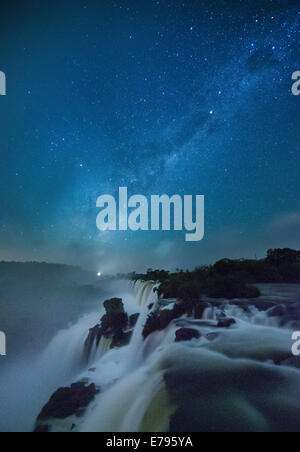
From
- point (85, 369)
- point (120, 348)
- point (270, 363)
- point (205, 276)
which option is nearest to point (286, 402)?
point (270, 363)

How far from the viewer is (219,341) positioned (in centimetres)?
303

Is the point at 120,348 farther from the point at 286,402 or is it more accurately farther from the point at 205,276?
the point at 286,402

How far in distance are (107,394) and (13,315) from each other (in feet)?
15.4

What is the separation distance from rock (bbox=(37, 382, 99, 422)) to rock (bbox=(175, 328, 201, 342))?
4.08 ft

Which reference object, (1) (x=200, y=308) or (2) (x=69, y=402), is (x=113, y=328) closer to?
(2) (x=69, y=402)

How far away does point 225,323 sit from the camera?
131 inches

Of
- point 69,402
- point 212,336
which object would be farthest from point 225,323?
point 69,402

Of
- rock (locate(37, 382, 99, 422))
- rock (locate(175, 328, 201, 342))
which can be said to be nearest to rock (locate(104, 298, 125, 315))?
rock (locate(37, 382, 99, 422))

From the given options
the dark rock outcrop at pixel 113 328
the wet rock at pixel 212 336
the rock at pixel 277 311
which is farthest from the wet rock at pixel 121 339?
the rock at pixel 277 311

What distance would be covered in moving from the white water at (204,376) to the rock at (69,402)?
0.30 feet

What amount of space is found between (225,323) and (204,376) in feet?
2.96

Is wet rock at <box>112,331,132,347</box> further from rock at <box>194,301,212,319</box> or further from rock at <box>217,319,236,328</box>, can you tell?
rock at <box>217,319,236,328</box>

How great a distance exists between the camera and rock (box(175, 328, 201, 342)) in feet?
10.0
